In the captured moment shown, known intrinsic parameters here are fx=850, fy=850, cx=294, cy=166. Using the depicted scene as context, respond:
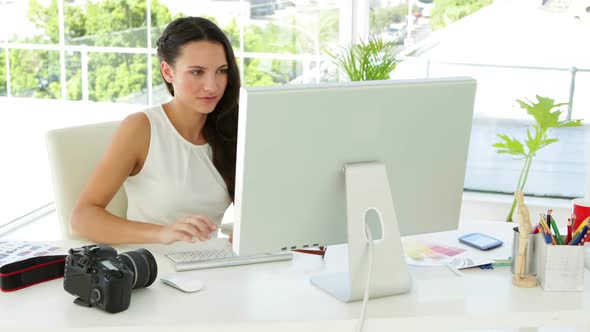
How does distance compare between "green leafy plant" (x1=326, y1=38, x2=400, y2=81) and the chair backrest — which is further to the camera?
"green leafy plant" (x1=326, y1=38, x2=400, y2=81)

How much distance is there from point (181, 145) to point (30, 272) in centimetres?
75

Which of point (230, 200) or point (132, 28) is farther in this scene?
point (132, 28)

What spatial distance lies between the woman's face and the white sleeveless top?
14 cm

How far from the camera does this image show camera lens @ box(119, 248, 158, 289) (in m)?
1.83

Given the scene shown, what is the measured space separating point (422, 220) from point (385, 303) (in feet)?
0.79

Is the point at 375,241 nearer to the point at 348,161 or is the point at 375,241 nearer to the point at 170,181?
the point at 348,161

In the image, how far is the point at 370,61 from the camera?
4.60m

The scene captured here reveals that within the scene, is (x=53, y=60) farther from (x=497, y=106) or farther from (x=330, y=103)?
(x=330, y=103)

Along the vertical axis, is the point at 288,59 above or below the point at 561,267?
above

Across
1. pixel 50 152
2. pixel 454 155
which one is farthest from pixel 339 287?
pixel 50 152

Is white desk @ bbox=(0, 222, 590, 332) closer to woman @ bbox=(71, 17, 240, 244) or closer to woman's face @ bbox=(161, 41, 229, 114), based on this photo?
woman @ bbox=(71, 17, 240, 244)

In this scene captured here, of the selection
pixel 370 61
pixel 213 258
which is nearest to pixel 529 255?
pixel 213 258

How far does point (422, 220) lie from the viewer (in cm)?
199

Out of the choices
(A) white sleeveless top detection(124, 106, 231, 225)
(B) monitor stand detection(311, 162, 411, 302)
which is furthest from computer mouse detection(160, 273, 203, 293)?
(A) white sleeveless top detection(124, 106, 231, 225)
